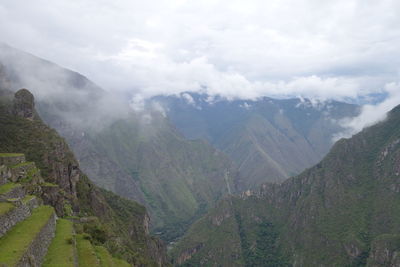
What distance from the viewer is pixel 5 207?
4172cm

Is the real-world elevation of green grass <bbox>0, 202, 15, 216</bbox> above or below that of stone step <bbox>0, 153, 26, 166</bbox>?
below

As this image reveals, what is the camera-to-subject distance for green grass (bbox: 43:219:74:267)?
3897 cm

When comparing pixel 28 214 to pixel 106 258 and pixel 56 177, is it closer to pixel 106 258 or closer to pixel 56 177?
pixel 106 258

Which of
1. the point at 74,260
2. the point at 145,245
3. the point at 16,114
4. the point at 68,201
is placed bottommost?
the point at 145,245

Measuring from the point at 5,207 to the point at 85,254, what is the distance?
1230 centimetres

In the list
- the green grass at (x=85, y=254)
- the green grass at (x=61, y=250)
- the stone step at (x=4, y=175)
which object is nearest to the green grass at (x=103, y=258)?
the green grass at (x=85, y=254)

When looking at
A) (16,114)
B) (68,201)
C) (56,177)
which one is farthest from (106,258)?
(16,114)

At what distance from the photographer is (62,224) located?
56812 mm

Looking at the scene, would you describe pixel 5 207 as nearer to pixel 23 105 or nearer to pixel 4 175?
pixel 4 175

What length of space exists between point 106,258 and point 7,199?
17207 mm

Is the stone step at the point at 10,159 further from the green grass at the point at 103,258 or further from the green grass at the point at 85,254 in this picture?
the green grass at the point at 103,258

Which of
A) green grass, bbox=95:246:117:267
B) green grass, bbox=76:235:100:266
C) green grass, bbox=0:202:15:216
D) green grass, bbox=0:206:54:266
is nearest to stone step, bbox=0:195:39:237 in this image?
Result: green grass, bbox=0:202:15:216

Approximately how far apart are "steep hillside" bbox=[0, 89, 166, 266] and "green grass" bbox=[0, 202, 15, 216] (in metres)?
16.5

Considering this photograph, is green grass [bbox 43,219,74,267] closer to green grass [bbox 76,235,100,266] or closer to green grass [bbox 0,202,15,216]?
green grass [bbox 76,235,100,266]
